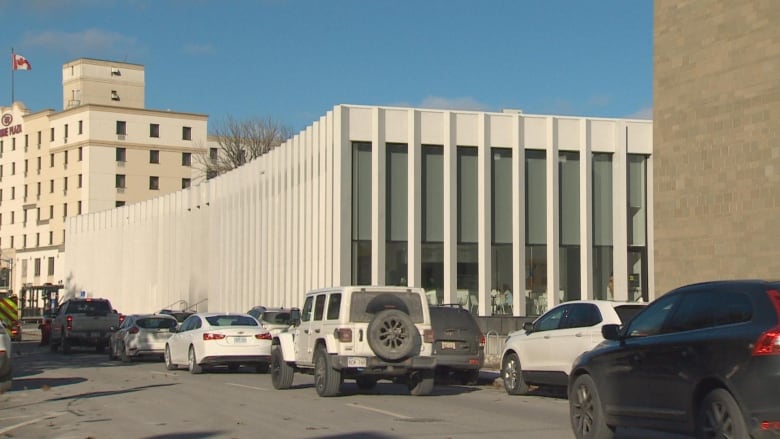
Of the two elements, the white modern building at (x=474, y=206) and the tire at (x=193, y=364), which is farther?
the white modern building at (x=474, y=206)

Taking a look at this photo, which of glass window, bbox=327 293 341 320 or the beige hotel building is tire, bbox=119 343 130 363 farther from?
the beige hotel building

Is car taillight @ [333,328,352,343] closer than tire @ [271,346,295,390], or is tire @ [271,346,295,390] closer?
car taillight @ [333,328,352,343]

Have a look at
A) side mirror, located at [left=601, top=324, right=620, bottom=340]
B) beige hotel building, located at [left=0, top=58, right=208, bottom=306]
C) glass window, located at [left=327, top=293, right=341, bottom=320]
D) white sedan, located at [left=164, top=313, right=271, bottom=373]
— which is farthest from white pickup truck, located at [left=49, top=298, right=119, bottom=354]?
beige hotel building, located at [left=0, top=58, right=208, bottom=306]

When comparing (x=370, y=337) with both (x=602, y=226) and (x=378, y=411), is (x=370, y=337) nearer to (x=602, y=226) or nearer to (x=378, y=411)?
(x=378, y=411)

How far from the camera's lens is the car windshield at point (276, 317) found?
30250mm

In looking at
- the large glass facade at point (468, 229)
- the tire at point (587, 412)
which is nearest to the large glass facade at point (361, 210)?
the large glass facade at point (468, 229)

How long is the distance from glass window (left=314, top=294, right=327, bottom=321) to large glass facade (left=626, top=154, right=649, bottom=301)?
26.0 metres

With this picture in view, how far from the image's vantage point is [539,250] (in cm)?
4278

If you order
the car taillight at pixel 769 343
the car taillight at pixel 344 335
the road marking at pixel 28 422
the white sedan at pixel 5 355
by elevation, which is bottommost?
the road marking at pixel 28 422

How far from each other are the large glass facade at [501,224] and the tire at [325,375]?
909 inches

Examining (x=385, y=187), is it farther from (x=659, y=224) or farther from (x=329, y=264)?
(x=659, y=224)

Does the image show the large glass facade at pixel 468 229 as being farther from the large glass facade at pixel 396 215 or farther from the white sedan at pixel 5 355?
the white sedan at pixel 5 355

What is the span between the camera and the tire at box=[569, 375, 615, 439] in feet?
38.7

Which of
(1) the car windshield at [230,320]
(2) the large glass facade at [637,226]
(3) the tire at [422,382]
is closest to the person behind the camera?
(3) the tire at [422,382]
